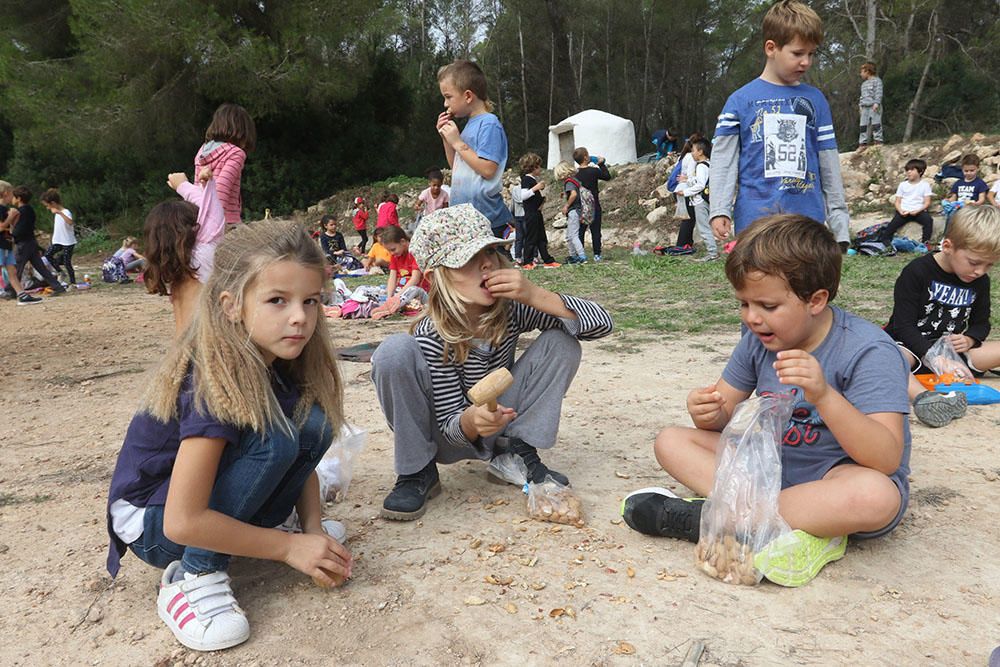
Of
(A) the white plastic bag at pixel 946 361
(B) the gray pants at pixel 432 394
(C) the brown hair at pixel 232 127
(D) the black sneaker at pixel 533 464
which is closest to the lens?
(B) the gray pants at pixel 432 394

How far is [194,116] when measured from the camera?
65.3 feet

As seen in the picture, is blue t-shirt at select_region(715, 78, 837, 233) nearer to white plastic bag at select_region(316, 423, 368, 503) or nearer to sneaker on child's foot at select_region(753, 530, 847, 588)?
sneaker on child's foot at select_region(753, 530, 847, 588)

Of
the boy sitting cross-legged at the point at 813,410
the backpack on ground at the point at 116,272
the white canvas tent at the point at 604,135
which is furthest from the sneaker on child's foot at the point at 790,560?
the white canvas tent at the point at 604,135

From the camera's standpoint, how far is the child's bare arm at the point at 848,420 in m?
1.81

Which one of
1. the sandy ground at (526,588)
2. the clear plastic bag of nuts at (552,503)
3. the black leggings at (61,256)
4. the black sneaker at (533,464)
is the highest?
the black leggings at (61,256)

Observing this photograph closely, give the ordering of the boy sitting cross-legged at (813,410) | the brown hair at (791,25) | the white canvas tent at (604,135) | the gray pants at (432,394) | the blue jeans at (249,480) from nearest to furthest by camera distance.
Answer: the blue jeans at (249,480) < the boy sitting cross-legged at (813,410) < the gray pants at (432,394) < the brown hair at (791,25) < the white canvas tent at (604,135)

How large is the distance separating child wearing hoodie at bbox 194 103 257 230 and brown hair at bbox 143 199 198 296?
2.24 feet

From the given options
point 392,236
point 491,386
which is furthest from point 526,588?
point 392,236

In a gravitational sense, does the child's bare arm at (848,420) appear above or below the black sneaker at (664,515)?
above

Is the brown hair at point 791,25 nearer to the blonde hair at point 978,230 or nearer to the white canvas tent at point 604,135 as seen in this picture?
the blonde hair at point 978,230

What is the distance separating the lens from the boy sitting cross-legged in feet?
6.23

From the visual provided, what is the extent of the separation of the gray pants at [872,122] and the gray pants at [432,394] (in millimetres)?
14324

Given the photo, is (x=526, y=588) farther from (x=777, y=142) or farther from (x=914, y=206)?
(x=914, y=206)

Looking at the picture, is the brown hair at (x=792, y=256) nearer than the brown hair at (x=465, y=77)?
Yes
